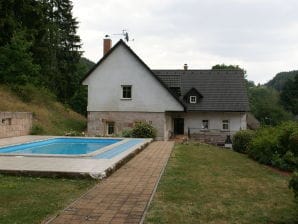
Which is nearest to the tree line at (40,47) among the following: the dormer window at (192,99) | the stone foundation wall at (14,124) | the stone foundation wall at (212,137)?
the stone foundation wall at (14,124)

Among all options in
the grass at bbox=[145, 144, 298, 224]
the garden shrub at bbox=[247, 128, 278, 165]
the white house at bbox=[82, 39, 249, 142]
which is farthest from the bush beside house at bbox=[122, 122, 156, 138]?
the grass at bbox=[145, 144, 298, 224]

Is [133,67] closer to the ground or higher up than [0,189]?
higher up

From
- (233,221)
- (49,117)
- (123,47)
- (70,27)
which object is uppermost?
(70,27)

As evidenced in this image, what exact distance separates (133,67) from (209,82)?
9738 millimetres

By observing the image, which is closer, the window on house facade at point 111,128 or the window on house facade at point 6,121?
the window on house facade at point 6,121

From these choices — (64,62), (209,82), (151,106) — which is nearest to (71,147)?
(151,106)

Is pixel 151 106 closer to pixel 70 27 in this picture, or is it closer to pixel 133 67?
pixel 133 67

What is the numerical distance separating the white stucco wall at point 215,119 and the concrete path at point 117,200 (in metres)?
24.9

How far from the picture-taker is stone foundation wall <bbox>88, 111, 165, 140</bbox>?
3034cm

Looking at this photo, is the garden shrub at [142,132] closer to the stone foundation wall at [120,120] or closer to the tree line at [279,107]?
the stone foundation wall at [120,120]

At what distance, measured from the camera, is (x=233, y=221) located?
19.9ft

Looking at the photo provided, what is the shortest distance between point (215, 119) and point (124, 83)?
961cm

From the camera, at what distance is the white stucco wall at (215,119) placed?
34.9 metres

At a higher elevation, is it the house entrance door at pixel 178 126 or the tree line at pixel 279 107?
the tree line at pixel 279 107
